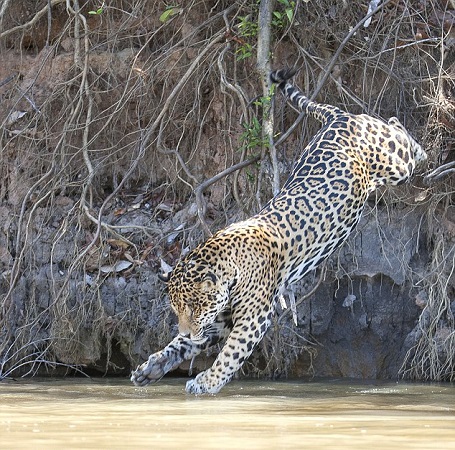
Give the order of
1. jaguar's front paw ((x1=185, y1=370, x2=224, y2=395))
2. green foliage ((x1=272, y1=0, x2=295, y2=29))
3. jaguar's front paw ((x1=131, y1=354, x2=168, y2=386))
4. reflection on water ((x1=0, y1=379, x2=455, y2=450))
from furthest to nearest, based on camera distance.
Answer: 1. green foliage ((x1=272, y1=0, x2=295, y2=29))
2. jaguar's front paw ((x1=131, y1=354, x2=168, y2=386))
3. jaguar's front paw ((x1=185, y1=370, x2=224, y2=395))
4. reflection on water ((x1=0, y1=379, x2=455, y2=450))

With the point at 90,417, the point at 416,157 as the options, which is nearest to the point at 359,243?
the point at 416,157

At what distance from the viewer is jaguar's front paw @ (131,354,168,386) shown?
6.09 m

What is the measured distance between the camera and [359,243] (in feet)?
25.8

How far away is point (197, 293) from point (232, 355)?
0.40 metres

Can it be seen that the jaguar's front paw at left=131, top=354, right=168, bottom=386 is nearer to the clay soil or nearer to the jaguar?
the jaguar

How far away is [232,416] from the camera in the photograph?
4.73 metres

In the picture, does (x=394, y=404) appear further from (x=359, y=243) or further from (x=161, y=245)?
(x=161, y=245)

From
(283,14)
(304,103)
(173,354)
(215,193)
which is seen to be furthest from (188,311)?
(283,14)

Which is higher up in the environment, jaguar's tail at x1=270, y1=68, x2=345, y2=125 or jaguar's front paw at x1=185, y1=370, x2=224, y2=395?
jaguar's tail at x1=270, y1=68, x2=345, y2=125

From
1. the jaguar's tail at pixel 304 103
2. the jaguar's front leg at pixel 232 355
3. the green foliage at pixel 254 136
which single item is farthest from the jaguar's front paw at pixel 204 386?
the jaguar's tail at pixel 304 103

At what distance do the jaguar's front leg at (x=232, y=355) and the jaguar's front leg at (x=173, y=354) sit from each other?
0.20 m

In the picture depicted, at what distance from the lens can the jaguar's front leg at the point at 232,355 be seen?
5.98 metres

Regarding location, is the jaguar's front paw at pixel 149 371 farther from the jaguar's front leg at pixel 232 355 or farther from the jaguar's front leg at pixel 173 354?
the jaguar's front leg at pixel 232 355

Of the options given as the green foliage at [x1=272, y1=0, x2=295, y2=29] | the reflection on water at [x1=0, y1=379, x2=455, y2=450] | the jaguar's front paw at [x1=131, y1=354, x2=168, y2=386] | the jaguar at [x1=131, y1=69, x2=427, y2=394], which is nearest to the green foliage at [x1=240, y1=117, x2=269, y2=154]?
the jaguar at [x1=131, y1=69, x2=427, y2=394]
